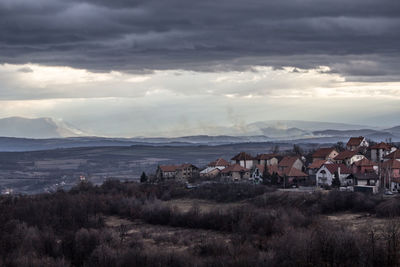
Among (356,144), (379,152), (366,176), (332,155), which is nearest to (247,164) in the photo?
(332,155)

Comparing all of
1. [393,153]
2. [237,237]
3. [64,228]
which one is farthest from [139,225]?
[393,153]

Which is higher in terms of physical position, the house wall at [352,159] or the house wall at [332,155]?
the house wall at [332,155]

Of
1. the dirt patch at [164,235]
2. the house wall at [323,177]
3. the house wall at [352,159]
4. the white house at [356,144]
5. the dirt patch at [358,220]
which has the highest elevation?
the white house at [356,144]

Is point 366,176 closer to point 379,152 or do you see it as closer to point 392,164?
point 392,164

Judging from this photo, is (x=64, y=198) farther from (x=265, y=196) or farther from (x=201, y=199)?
(x=265, y=196)

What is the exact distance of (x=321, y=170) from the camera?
267 feet

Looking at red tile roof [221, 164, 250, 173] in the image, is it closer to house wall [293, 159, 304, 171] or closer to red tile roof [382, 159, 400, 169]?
house wall [293, 159, 304, 171]

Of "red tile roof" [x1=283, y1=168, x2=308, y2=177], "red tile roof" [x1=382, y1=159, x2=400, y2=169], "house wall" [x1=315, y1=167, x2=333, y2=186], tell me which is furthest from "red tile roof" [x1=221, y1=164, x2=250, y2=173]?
"red tile roof" [x1=382, y1=159, x2=400, y2=169]

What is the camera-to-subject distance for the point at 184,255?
44.2 metres

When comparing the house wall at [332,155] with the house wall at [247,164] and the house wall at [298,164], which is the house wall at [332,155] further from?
the house wall at [247,164]

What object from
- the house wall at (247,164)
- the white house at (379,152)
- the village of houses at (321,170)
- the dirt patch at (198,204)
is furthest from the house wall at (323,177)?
the house wall at (247,164)

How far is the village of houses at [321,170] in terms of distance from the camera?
3017 inches

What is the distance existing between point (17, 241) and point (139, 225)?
18.8 m

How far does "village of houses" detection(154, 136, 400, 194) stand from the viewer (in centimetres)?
7662
